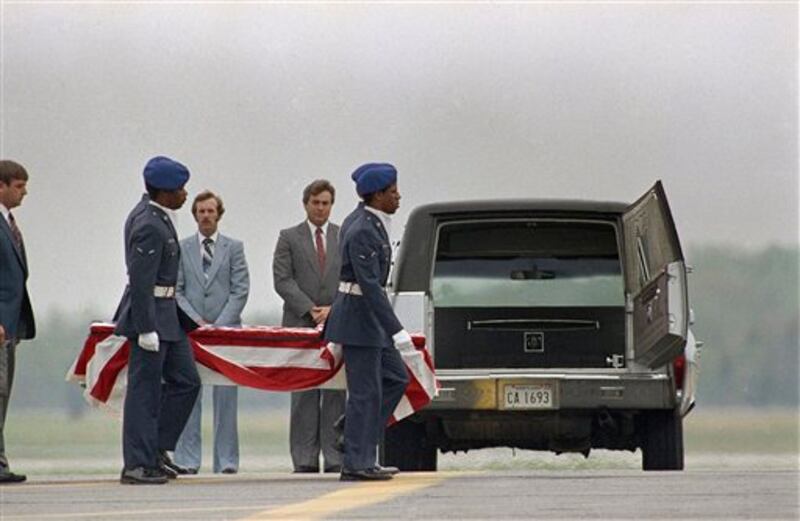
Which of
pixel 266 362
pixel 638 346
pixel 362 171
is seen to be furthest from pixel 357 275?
pixel 638 346

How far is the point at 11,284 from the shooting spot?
46.4 ft

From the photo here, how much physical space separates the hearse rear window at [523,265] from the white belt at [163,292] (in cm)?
258

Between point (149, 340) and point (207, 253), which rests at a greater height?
point (207, 253)

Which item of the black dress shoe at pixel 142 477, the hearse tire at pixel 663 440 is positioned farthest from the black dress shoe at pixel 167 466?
the hearse tire at pixel 663 440

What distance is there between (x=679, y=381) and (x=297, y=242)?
103 inches

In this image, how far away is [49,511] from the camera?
11.5 m

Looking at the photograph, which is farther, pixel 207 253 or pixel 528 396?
pixel 207 253

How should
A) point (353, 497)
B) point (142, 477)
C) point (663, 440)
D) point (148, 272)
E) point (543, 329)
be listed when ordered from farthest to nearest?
point (543, 329) < point (663, 440) < point (142, 477) < point (148, 272) < point (353, 497)

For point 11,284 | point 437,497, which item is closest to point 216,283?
point 11,284

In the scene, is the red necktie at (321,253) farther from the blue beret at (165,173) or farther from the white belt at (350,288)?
the blue beret at (165,173)

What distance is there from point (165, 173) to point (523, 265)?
319 centimetres

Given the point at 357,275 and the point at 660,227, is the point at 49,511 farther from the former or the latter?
the point at 660,227

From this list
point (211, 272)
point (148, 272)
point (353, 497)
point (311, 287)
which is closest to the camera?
point (353, 497)

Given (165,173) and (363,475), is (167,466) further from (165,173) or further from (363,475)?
(165,173)
